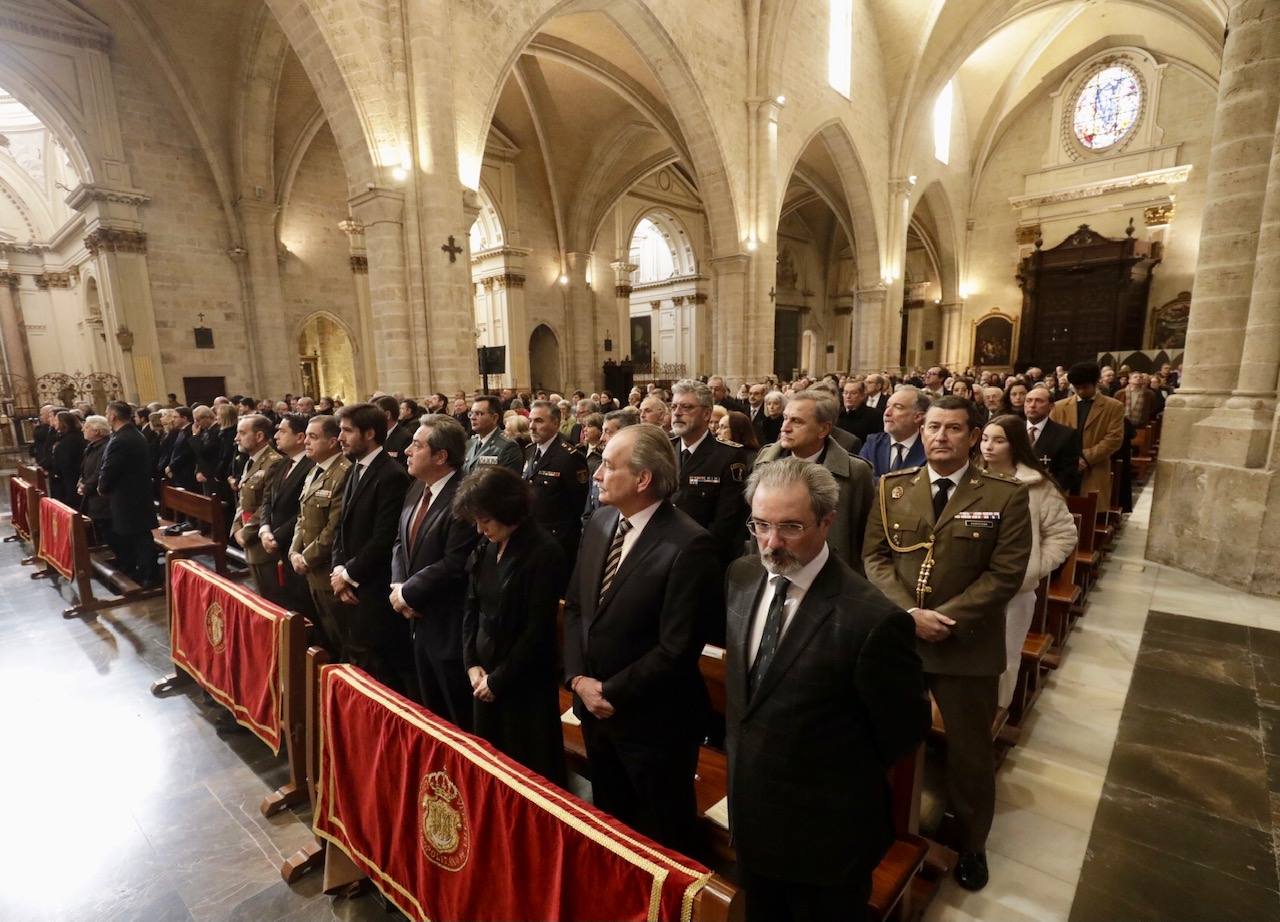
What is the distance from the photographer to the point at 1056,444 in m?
4.59

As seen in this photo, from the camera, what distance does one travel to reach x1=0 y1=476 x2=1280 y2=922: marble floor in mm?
2311

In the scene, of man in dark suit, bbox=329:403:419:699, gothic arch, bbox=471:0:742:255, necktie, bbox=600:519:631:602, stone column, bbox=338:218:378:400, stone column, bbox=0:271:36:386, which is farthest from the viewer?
stone column, bbox=0:271:36:386

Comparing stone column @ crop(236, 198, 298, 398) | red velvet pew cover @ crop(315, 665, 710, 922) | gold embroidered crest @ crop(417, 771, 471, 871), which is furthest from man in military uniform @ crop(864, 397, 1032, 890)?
stone column @ crop(236, 198, 298, 398)

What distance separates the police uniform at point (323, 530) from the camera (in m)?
3.40

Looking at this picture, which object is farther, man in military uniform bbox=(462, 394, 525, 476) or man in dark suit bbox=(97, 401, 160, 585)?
man in dark suit bbox=(97, 401, 160, 585)

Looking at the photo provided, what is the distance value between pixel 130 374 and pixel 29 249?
479 inches

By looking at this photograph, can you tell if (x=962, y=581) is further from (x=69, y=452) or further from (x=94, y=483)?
(x=69, y=452)

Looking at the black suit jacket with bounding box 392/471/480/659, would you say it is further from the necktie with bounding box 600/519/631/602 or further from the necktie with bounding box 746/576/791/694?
the necktie with bounding box 746/576/791/694

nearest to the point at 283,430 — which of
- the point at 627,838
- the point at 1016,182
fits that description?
the point at 627,838

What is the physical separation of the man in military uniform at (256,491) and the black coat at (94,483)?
279cm

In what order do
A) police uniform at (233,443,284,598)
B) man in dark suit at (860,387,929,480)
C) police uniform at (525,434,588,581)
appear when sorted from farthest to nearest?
police uniform at (525,434,588,581), police uniform at (233,443,284,598), man in dark suit at (860,387,929,480)

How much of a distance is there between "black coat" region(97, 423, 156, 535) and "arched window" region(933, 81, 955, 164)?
24323 millimetres

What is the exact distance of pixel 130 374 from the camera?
1301 centimetres

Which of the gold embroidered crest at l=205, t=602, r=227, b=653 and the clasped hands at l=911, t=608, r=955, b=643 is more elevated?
the clasped hands at l=911, t=608, r=955, b=643
